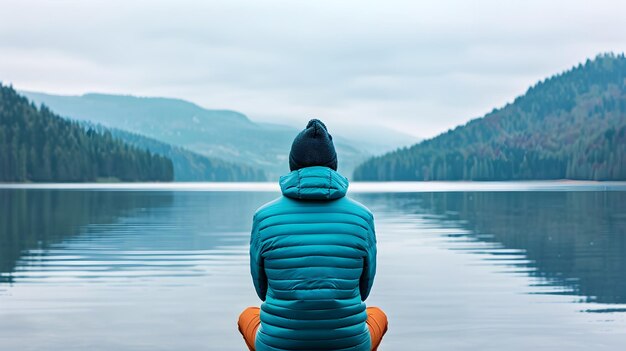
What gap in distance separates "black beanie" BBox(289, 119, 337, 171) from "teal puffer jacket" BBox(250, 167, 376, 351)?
0.42 ft

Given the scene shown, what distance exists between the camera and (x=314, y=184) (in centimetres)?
864

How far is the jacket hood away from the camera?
8.62m

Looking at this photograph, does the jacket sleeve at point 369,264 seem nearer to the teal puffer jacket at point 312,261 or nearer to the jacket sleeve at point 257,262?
the teal puffer jacket at point 312,261

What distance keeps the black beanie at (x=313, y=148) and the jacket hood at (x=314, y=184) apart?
10cm

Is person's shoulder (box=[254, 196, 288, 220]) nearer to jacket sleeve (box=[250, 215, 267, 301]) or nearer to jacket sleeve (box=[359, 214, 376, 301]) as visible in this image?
jacket sleeve (box=[250, 215, 267, 301])

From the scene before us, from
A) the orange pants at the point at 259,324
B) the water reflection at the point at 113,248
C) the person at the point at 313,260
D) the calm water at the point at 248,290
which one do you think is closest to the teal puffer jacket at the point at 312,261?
the person at the point at 313,260

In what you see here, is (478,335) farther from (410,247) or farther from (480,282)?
(410,247)

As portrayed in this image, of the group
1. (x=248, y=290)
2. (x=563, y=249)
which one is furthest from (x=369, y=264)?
(x=563, y=249)

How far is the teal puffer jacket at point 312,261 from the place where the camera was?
340 inches

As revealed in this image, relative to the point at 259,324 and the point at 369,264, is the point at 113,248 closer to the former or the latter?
the point at 259,324

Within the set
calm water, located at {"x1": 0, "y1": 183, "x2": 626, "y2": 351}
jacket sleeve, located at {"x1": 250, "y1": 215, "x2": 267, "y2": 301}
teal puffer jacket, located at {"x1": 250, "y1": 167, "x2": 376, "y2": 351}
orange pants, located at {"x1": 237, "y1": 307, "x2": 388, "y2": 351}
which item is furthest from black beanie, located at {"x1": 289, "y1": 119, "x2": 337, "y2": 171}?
calm water, located at {"x1": 0, "y1": 183, "x2": 626, "y2": 351}

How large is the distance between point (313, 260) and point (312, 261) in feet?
0.04

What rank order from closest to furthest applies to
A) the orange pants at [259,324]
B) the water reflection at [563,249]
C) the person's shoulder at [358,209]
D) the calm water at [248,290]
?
1. the person's shoulder at [358,209]
2. the orange pants at [259,324]
3. the calm water at [248,290]
4. the water reflection at [563,249]

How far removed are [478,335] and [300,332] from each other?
8.29m
